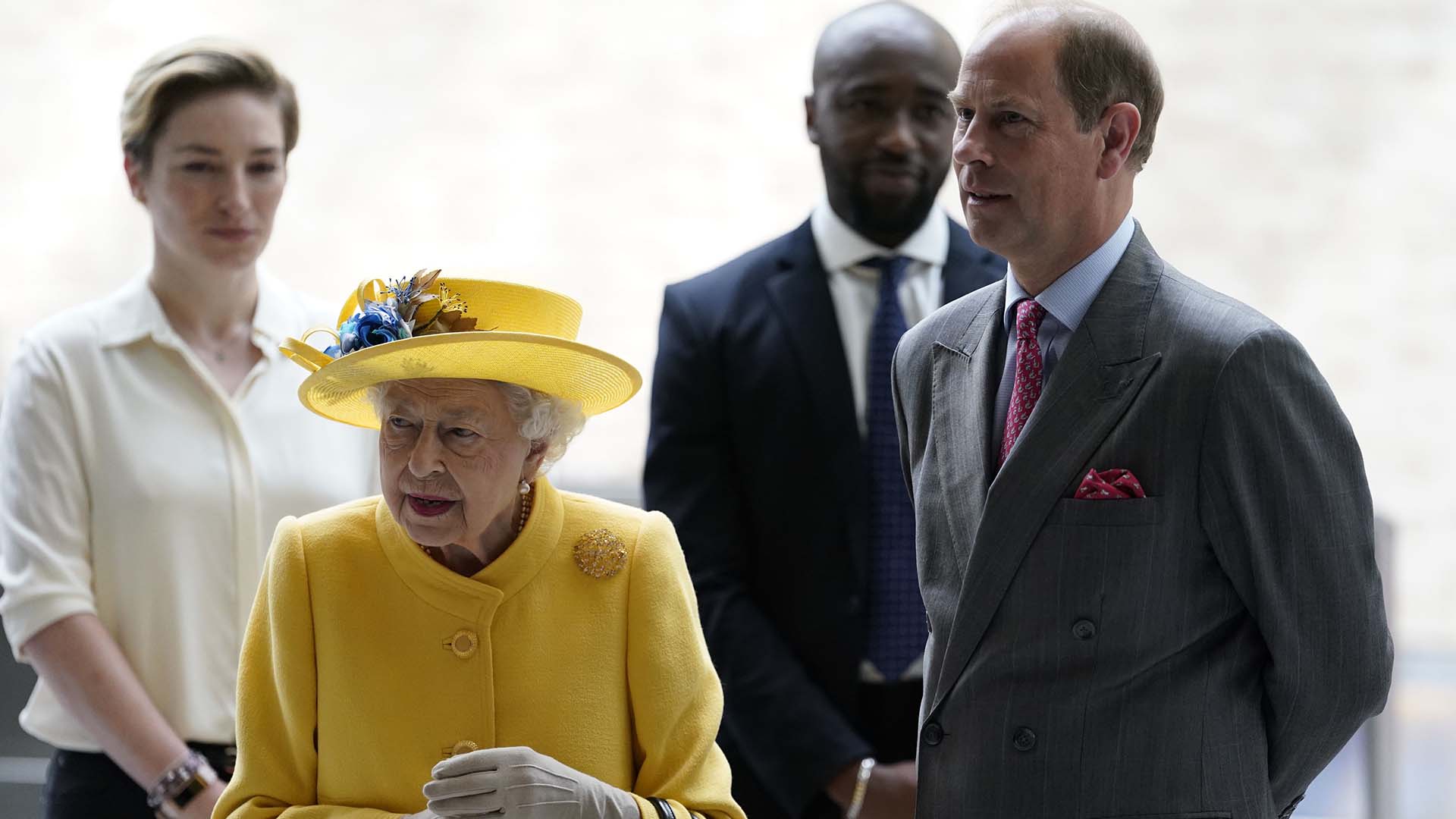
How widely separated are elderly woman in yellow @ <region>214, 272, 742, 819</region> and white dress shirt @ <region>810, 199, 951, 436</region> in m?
0.75

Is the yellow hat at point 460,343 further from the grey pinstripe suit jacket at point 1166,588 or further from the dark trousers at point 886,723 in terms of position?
the dark trousers at point 886,723

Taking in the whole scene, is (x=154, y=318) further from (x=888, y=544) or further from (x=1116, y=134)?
(x=1116, y=134)

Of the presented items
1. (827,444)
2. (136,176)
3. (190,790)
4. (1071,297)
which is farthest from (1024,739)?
(136,176)

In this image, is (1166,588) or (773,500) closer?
(1166,588)

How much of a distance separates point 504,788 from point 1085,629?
0.72 meters

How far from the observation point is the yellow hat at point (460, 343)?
6.35 ft

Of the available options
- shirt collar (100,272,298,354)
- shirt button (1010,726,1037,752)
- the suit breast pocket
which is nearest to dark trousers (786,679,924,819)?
shirt button (1010,726,1037,752)

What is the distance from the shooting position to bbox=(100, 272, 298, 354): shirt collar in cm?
273

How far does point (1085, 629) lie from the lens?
6.10 ft

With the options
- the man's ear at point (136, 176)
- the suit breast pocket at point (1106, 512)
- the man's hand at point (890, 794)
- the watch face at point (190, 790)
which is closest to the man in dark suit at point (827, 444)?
the man's hand at point (890, 794)

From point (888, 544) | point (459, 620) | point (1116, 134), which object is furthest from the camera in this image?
point (888, 544)

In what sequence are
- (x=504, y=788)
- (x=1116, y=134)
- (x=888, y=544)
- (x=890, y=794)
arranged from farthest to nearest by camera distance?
(x=888, y=544)
(x=890, y=794)
(x=1116, y=134)
(x=504, y=788)

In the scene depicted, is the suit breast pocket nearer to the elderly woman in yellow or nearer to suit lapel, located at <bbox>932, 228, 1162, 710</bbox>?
suit lapel, located at <bbox>932, 228, 1162, 710</bbox>

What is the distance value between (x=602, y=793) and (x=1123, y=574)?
2.26 ft
